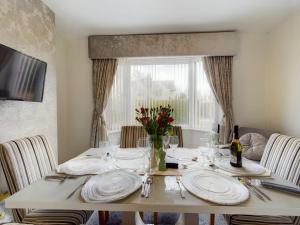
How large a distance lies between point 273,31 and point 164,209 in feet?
11.0

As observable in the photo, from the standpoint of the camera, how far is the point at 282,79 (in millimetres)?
2809

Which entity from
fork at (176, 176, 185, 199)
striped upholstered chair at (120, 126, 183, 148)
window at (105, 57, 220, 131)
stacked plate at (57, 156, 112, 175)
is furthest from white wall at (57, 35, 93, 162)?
fork at (176, 176, 185, 199)

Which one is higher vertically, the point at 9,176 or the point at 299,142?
the point at 299,142

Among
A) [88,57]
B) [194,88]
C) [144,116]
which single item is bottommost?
[144,116]

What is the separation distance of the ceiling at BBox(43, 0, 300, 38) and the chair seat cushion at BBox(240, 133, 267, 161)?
165 cm

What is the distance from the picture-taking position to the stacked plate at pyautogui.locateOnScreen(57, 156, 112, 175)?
131cm

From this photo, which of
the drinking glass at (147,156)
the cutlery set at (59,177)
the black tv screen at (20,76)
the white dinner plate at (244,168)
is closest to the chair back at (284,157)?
the white dinner plate at (244,168)

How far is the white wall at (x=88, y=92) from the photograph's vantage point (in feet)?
10.3

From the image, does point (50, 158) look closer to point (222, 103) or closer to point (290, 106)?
point (222, 103)

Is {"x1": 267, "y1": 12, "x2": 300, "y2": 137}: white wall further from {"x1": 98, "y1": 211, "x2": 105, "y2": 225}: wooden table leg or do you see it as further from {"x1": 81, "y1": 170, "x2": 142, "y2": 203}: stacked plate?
{"x1": 98, "y1": 211, "x2": 105, "y2": 225}: wooden table leg

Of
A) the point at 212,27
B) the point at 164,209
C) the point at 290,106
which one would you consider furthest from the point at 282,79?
the point at 164,209

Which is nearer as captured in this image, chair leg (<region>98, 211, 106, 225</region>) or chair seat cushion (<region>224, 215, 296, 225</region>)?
chair seat cushion (<region>224, 215, 296, 225</region>)

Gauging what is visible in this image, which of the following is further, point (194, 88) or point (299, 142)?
point (194, 88)

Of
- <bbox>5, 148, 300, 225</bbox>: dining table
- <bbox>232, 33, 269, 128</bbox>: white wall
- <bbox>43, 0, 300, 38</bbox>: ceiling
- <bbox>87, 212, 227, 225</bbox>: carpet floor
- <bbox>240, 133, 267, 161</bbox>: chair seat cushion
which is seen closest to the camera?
<bbox>5, 148, 300, 225</bbox>: dining table
